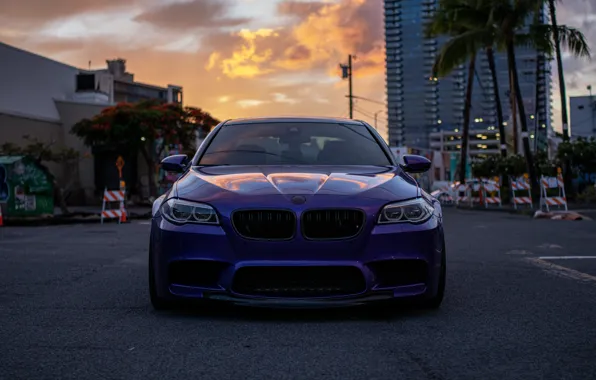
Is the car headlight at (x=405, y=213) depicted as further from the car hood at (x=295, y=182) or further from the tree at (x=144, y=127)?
the tree at (x=144, y=127)

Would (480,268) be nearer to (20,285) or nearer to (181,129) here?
(20,285)

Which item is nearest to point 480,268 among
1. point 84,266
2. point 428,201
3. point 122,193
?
point 428,201

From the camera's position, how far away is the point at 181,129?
143ft

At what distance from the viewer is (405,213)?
496 centimetres

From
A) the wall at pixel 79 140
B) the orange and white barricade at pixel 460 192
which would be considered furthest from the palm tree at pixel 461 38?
the wall at pixel 79 140

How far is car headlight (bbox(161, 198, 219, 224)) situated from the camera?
4863mm

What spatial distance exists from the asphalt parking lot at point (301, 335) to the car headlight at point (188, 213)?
67 cm

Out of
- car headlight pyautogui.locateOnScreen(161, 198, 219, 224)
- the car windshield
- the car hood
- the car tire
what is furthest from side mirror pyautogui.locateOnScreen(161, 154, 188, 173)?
the car tire

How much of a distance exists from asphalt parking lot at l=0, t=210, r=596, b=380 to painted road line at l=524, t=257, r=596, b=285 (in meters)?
0.03

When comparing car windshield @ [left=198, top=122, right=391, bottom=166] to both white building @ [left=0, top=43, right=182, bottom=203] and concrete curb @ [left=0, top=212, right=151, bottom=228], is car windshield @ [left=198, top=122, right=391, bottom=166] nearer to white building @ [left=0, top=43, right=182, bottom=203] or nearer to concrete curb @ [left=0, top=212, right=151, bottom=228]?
concrete curb @ [left=0, top=212, right=151, bottom=228]

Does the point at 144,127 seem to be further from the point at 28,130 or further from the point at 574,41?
the point at 574,41

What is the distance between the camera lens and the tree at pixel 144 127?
41688 millimetres

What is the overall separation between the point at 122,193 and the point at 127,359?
63.5 ft

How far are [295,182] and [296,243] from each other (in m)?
0.55
